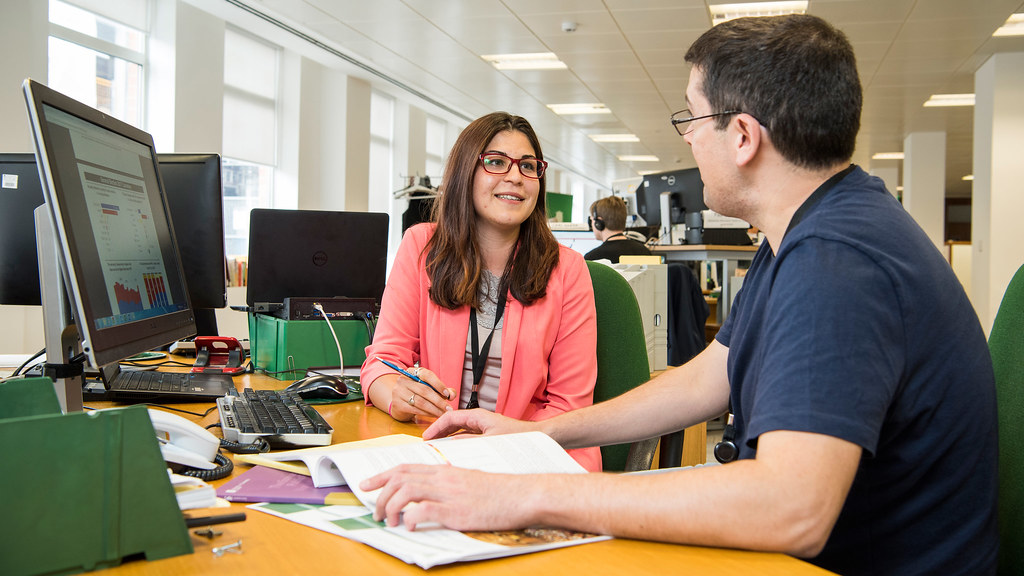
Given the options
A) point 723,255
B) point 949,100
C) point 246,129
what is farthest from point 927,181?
point 246,129

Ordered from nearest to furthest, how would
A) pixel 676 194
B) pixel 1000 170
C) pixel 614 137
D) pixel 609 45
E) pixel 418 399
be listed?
pixel 418 399, pixel 676 194, pixel 609 45, pixel 1000 170, pixel 614 137

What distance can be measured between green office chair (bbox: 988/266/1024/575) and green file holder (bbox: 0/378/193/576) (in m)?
0.98

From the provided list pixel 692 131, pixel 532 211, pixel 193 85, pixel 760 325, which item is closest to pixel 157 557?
pixel 760 325

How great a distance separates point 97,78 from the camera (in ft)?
17.9

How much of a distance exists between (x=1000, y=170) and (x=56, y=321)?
26.1 ft

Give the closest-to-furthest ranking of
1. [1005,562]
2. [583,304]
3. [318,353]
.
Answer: [1005,562]
[583,304]
[318,353]

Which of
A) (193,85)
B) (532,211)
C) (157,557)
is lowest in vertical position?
(157,557)

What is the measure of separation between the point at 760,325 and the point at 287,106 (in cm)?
754

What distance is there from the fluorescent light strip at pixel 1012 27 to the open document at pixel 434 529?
6481 millimetres

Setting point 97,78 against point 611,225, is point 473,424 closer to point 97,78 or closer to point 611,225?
point 611,225

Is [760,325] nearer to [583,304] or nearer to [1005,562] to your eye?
[1005,562]

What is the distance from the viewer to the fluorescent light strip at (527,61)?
23.6 feet

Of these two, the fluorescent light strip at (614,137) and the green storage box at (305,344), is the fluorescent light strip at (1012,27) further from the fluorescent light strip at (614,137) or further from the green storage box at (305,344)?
the green storage box at (305,344)

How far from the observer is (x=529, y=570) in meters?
0.67
